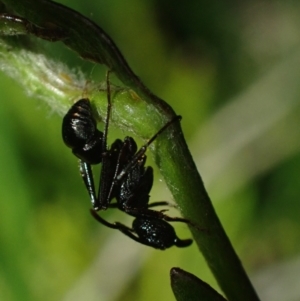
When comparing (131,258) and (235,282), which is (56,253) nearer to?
(131,258)

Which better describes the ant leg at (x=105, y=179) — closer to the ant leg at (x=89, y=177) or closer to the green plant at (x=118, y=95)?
the ant leg at (x=89, y=177)

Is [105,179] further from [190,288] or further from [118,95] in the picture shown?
[190,288]

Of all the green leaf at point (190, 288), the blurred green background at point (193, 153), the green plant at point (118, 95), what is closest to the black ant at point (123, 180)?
the green plant at point (118, 95)

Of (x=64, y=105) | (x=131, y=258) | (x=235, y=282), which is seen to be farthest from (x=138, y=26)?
(x=235, y=282)

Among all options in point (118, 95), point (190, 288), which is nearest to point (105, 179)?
point (118, 95)

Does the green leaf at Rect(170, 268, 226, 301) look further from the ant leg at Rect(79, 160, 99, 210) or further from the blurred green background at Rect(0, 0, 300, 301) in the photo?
the blurred green background at Rect(0, 0, 300, 301)

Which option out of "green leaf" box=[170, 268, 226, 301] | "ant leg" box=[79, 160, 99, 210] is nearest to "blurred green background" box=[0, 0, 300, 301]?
"ant leg" box=[79, 160, 99, 210]
